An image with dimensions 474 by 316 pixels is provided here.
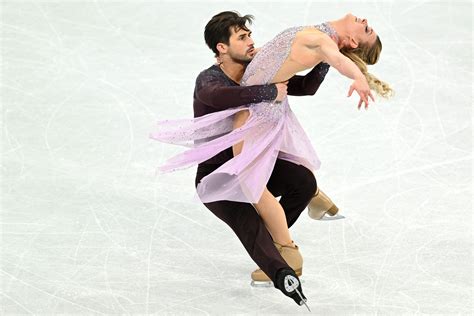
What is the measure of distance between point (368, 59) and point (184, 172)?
1.80 m

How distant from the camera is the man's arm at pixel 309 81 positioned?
4.94 m

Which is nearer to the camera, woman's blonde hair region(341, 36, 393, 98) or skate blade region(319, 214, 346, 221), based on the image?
woman's blonde hair region(341, 36, 393, 98)

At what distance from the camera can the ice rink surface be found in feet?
16.2

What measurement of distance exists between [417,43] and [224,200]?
330cm

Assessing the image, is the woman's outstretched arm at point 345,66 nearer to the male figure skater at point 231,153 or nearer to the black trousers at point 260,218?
the male figure skater at point 231,153

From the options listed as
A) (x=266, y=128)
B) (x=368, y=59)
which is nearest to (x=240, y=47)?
(x=266, y=128)

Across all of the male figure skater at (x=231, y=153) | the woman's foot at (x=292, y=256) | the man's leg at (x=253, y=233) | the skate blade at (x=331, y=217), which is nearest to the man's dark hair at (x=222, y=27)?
the male figure skater at (x=231, y=153)

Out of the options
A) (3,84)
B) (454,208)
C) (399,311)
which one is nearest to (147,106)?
(3,84)

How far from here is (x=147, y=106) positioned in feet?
22.7

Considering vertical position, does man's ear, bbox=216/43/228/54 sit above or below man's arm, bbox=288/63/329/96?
above

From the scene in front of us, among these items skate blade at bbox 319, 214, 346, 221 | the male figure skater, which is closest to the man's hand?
the male figure skater

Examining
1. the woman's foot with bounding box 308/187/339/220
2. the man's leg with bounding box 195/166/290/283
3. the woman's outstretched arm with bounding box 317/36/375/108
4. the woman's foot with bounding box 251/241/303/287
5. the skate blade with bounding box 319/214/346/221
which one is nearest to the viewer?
the woman's outstretched arm with bounding box 317/36/375/108

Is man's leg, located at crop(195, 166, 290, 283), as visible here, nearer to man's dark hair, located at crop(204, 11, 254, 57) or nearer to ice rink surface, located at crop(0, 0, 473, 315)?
ice rink surface, located at crop(0, 0, 473, 315)

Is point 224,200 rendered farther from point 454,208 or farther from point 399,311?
point 454,208
